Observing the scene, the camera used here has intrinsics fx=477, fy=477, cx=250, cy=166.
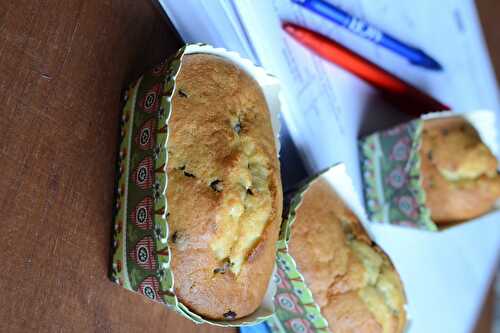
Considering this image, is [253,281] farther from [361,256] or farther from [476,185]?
[476,185]

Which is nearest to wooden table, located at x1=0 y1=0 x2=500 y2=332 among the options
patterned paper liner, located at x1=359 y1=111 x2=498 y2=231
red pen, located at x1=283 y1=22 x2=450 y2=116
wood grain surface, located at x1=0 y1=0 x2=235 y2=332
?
wood grain surface, located at x1=0 y1=0 x2=235 y2=332

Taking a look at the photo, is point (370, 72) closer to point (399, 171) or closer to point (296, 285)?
point (399, 171)

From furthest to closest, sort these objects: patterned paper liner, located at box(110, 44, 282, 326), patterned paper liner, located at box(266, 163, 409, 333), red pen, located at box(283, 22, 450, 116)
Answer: red pen, located at box(283, 22, 450, 116) < patterned paper liner, located at box(266, 163, 409, 333) < patterned paper liner, located at box(110, 44, 282, 326)

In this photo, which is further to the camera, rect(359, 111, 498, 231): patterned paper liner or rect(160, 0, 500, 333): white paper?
rect(359, 111, 498, 231): patterned paper liner

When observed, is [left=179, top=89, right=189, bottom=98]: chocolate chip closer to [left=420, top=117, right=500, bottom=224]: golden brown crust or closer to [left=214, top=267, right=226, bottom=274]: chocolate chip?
[left=214, top=267, right=226, bottom=274]: chocolate chip

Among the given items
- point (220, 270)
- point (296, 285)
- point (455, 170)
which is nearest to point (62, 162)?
point (220, 270)

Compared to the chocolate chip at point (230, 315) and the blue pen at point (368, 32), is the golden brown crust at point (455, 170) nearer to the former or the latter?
the blue pen at point (368, 32)
